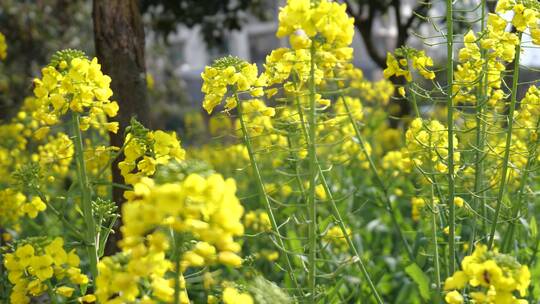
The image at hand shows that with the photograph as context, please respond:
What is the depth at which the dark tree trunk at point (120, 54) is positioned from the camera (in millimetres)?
3131

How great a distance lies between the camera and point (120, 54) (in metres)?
3.14

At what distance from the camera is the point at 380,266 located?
3.89 metres

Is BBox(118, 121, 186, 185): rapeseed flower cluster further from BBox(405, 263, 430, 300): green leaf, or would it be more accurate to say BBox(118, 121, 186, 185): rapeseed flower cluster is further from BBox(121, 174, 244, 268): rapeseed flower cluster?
BBox(405, 263, 430, 300): green leaf

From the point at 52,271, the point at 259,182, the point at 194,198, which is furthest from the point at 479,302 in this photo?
the point at 52,271

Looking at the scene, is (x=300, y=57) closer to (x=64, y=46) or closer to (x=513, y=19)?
(x=513, y=19)

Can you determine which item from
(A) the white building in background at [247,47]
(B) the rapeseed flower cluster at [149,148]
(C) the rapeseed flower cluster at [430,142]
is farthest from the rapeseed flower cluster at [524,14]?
(A) the white building in background at [247,47]

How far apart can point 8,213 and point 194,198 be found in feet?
7.07

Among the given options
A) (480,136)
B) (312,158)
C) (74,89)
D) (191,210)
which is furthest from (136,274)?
(480,136)

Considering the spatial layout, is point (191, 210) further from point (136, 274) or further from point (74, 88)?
point (74, 88)

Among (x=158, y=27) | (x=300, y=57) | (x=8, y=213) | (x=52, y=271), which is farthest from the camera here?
(x=158, y=27)

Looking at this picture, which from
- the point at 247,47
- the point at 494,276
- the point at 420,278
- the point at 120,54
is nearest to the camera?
the point at 494,276

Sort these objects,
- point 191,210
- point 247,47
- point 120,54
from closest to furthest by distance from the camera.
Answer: point 191,210, point 120,54, point 247,47

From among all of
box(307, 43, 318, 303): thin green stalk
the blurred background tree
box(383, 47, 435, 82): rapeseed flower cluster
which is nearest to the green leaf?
box(383, 47, 435, 82): rapeseed flower cluster

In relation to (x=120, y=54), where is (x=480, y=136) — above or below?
below
